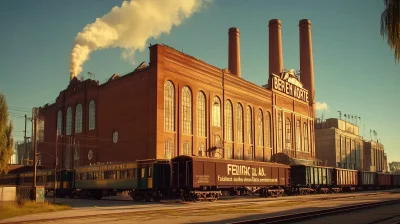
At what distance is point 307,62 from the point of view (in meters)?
82.9

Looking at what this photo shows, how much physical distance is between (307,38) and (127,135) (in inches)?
2045

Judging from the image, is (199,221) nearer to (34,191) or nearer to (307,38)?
(34,191)

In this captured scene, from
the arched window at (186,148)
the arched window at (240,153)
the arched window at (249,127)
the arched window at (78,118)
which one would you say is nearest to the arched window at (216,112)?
the arched window at (240,153)

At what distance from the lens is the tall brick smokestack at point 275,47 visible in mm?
78875

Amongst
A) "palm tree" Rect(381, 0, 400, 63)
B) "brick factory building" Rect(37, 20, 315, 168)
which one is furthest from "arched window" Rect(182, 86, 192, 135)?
"palm tree" Rect(381, 0, 400, 63)

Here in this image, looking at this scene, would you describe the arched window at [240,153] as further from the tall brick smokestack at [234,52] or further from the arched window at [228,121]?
the tall brick smokestack at [234,52]

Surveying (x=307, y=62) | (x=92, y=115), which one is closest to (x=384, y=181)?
(x=307, y=62)

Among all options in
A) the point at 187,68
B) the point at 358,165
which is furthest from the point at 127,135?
the point at 358,165

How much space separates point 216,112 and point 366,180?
2515 cm

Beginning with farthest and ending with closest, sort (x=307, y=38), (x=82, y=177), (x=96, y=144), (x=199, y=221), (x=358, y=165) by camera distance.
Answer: (x=358, y=165)
(x=307, y=38)
(x=96, y=144)
(x=82, y=177)
(x=199, y=221)

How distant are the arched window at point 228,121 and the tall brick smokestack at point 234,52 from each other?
22.8m

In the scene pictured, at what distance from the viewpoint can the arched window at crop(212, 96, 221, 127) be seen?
53938 millimetres

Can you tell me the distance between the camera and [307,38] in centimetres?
8481

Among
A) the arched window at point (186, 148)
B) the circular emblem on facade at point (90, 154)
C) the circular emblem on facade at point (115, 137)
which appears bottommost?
the circular emblem on facade at point (90, 154)
